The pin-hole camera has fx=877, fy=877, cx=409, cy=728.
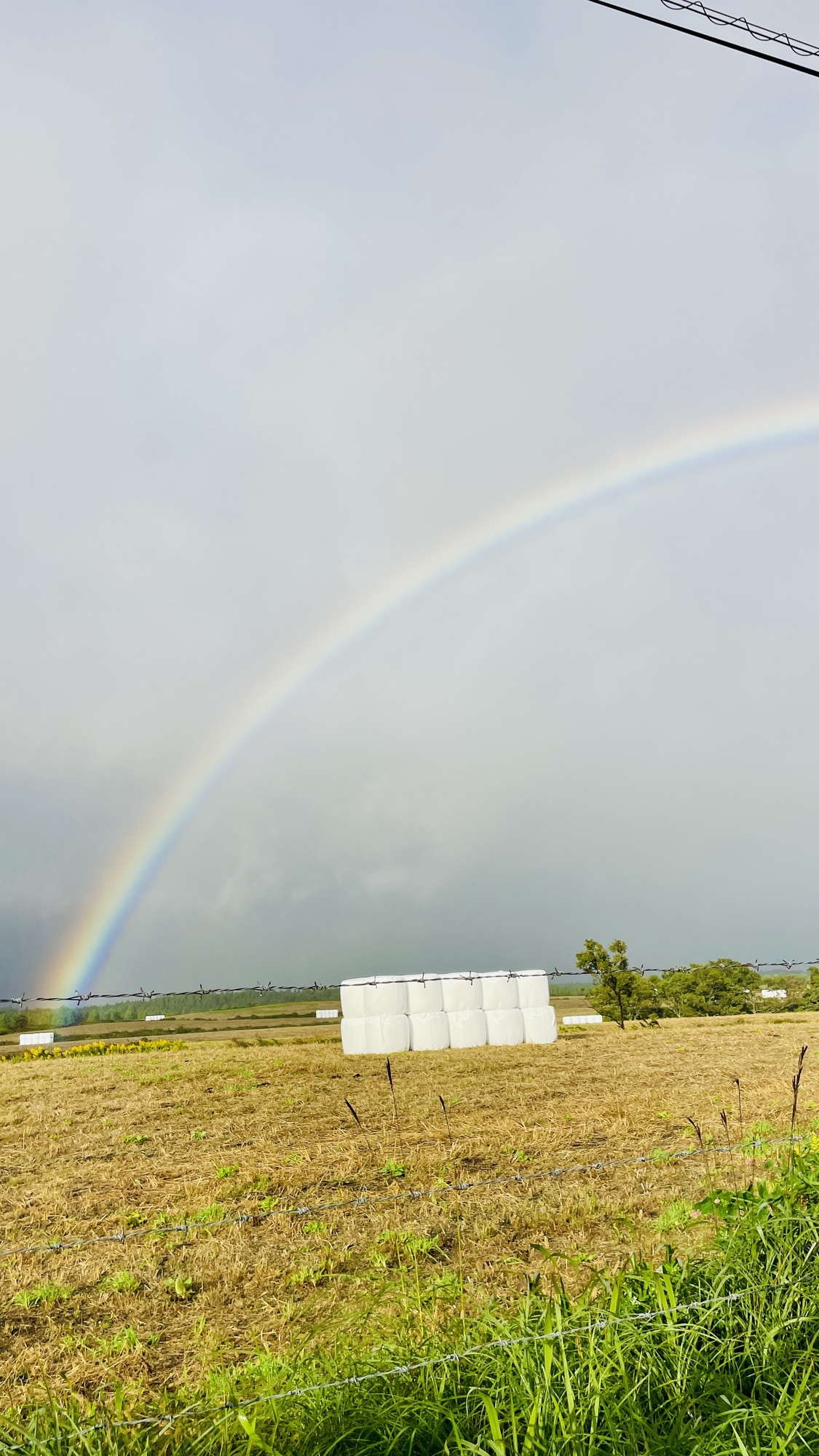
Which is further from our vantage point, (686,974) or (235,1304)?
(686,974)

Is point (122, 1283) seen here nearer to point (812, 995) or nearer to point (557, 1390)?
point (557, 1390)

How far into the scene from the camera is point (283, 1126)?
Result: 32.1ft

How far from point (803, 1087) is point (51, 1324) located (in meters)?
9.61

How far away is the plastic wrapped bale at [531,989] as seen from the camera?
19.7 m

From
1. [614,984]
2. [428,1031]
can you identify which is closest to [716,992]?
[614,984]

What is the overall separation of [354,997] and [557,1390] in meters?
15.5

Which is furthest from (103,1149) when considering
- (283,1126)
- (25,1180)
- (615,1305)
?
(615,1305)

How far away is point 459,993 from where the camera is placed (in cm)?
1898

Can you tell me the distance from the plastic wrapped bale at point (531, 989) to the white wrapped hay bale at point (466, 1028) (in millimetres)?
1156

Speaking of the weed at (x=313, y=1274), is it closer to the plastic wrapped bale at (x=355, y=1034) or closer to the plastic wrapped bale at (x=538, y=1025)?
the plastic wrapped bale at (x=355, y=1034)

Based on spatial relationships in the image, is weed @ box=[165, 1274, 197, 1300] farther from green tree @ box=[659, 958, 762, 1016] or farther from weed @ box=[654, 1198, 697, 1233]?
green tree @ box=[659, 958, 762, 1016]

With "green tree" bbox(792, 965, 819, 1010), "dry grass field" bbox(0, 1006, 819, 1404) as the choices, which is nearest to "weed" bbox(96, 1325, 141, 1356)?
"dry grass field" bbox(0, 1006, 819, 1404)

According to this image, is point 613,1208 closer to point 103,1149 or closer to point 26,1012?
point 103,1149

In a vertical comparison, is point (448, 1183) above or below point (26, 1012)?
below
